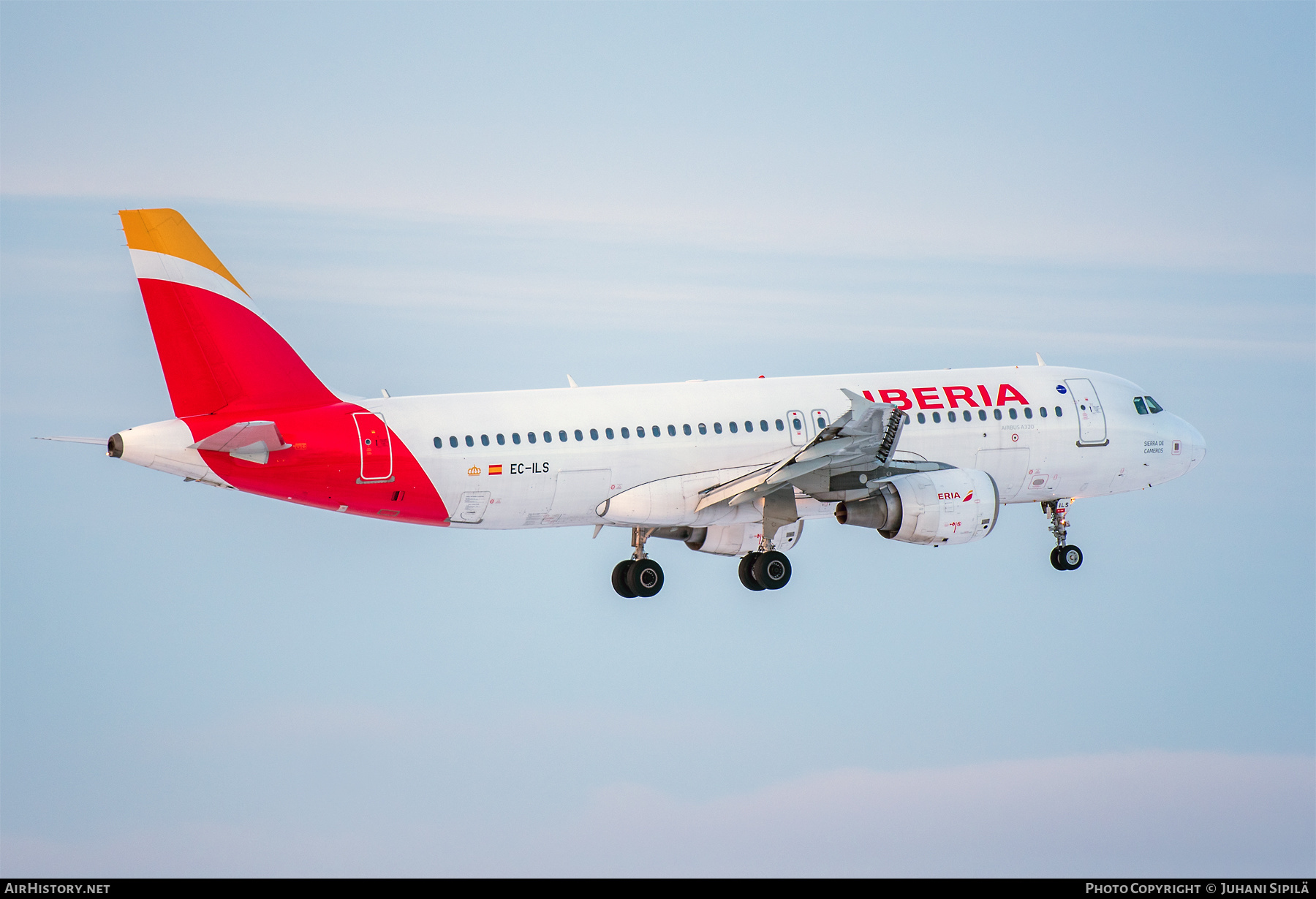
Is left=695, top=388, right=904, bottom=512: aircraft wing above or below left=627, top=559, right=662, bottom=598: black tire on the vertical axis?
above

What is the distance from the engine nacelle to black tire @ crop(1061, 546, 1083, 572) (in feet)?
17.3

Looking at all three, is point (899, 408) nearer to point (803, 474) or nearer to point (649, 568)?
point (803, 474)

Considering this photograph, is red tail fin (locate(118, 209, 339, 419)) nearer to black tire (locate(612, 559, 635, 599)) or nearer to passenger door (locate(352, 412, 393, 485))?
passenger door (locate(352, 412, 393, 485))

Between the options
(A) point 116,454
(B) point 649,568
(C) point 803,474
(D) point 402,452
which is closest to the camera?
(A) point 116,454

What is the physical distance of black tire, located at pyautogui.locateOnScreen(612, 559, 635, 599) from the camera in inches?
1844

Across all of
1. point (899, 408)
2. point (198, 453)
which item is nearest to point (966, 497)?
point (899, 408)

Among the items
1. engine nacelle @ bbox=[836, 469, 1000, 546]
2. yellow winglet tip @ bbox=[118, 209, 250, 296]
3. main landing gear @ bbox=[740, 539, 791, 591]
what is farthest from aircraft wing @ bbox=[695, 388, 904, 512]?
yellow winglet tip @ bbox=[118, 209, 250, 296]

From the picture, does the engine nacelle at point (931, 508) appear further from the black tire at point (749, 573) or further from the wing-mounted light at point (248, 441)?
the wing-mounted light at point (248, 441)

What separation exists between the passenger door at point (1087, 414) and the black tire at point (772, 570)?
925cm

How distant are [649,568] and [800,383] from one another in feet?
20.7

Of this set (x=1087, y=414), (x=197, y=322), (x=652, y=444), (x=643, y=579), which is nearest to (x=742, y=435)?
(x=652, y=444)

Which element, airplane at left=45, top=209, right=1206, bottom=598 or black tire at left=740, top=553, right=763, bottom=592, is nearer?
airplane at left=45, top=209, right=1206, bottom=598

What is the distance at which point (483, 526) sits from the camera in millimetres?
42594

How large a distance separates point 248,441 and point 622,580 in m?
11.9
